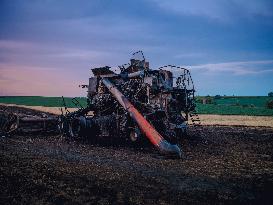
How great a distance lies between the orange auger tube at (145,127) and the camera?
42.0 ft

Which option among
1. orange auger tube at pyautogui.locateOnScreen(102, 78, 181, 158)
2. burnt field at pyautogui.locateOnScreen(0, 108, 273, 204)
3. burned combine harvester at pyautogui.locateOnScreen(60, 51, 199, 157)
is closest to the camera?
burnt field at pyautogui.locateOnScreen(0, 108, 273, 204)

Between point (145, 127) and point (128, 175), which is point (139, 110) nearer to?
point (145, 127)

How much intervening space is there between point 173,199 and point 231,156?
23.0 feet

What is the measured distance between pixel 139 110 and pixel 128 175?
8.34m

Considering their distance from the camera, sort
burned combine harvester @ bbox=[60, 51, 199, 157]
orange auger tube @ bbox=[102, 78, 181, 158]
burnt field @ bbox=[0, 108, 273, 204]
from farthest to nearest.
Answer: burned combine harvester @ bbox=[60, 51, 199, 157] < orange auger tube @ bbox=[102, 78, 181, 158] < burnt field @ bbox=[0, 108, 273, 204]

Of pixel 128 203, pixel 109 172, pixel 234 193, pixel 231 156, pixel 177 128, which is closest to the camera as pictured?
pixel 128 203

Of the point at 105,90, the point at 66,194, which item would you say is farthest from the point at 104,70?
the point at 66,194

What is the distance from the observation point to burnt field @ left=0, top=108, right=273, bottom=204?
7.41 metres

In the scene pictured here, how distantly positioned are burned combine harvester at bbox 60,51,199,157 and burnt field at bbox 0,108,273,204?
148cm

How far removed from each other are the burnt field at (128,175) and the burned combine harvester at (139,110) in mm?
1481

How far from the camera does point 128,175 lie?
962cm

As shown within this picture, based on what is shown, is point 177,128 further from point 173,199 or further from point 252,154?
point 173,199

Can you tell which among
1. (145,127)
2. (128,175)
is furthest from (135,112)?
(128,175)

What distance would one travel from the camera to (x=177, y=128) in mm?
17297
